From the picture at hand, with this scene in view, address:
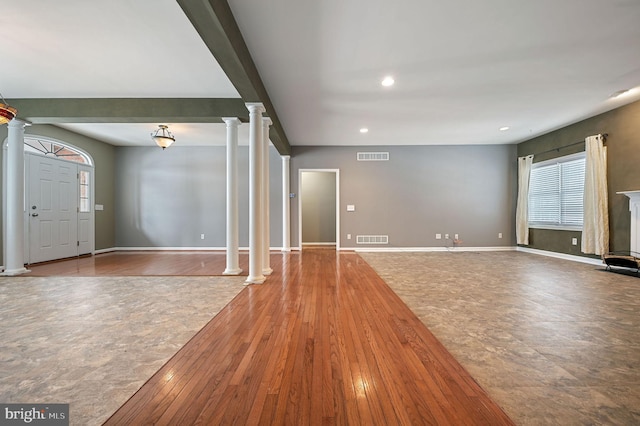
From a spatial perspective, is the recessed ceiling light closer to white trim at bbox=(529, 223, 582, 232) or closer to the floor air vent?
the floor air vent

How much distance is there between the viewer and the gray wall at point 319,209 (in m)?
8.46

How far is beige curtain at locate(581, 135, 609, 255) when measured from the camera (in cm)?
479

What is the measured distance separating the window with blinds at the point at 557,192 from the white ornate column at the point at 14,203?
10630 millimetres

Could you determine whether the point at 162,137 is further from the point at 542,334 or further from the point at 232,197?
the point at 542,334

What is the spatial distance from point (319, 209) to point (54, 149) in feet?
22.1

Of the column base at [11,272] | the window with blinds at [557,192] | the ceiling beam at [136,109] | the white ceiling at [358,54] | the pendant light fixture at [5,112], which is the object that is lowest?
the column base at [11,272]

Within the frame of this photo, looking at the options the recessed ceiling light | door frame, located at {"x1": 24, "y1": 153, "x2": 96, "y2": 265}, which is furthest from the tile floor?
door frame, located at {"x1": 24, "y1": 153, "x2": 96, "y2": 265}

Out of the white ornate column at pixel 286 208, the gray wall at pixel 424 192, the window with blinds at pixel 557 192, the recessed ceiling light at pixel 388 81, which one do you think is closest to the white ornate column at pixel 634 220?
the window with blinds at pixel 557 192

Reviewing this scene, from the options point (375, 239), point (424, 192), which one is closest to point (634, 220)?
point (424, 192)

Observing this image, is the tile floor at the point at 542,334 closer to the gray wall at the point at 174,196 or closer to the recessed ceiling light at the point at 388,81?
the recessed ceiling light at the point at 388,81

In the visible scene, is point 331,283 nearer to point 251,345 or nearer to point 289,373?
point 251,345

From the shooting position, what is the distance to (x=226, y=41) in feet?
7.48

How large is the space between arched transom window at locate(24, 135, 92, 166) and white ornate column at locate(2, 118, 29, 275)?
1134mm

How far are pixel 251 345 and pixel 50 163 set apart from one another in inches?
271
